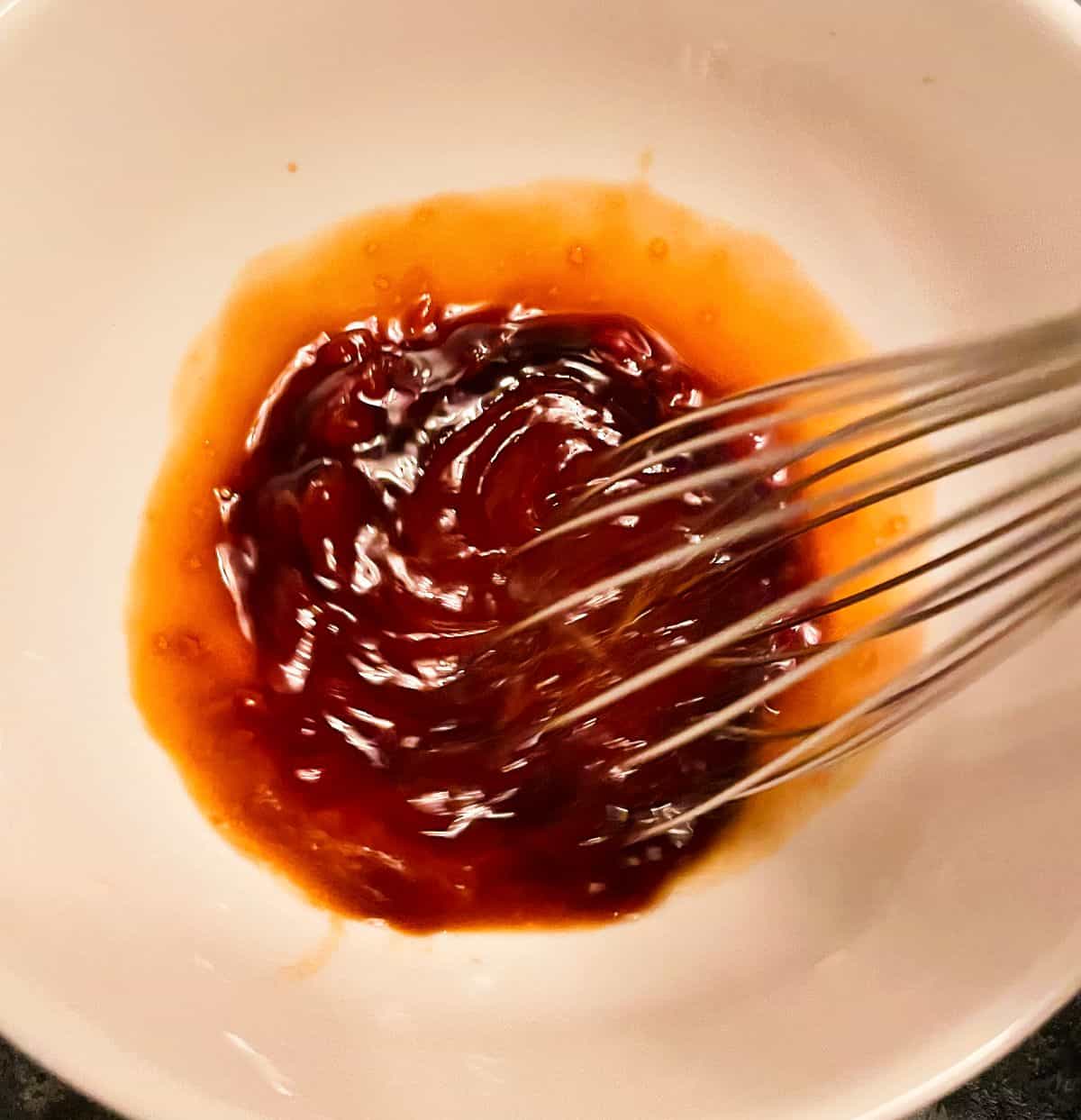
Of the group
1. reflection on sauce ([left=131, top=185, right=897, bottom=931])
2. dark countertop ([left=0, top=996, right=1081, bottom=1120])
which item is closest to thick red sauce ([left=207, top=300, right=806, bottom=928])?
reflection on sauce ([left=131, top=185, right=897, bottom=931])

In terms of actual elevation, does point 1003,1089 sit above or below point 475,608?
below

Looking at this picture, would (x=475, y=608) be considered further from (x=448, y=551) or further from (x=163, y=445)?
(x=163, y=445)

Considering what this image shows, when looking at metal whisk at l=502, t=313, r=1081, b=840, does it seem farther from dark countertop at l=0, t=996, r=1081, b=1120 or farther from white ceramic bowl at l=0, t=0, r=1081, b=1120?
dark countertop at l=0, t=996, r=1081, b=1120

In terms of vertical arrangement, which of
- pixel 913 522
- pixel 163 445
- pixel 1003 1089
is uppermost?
pixel 163 445

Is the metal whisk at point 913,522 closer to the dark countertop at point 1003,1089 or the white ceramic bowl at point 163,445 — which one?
the white ceramic bowl at point 163,445

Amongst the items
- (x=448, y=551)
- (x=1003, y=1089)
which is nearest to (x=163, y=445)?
(x=448, y=551)

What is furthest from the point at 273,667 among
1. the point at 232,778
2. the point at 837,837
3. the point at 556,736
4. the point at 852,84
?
the point at 852,84
